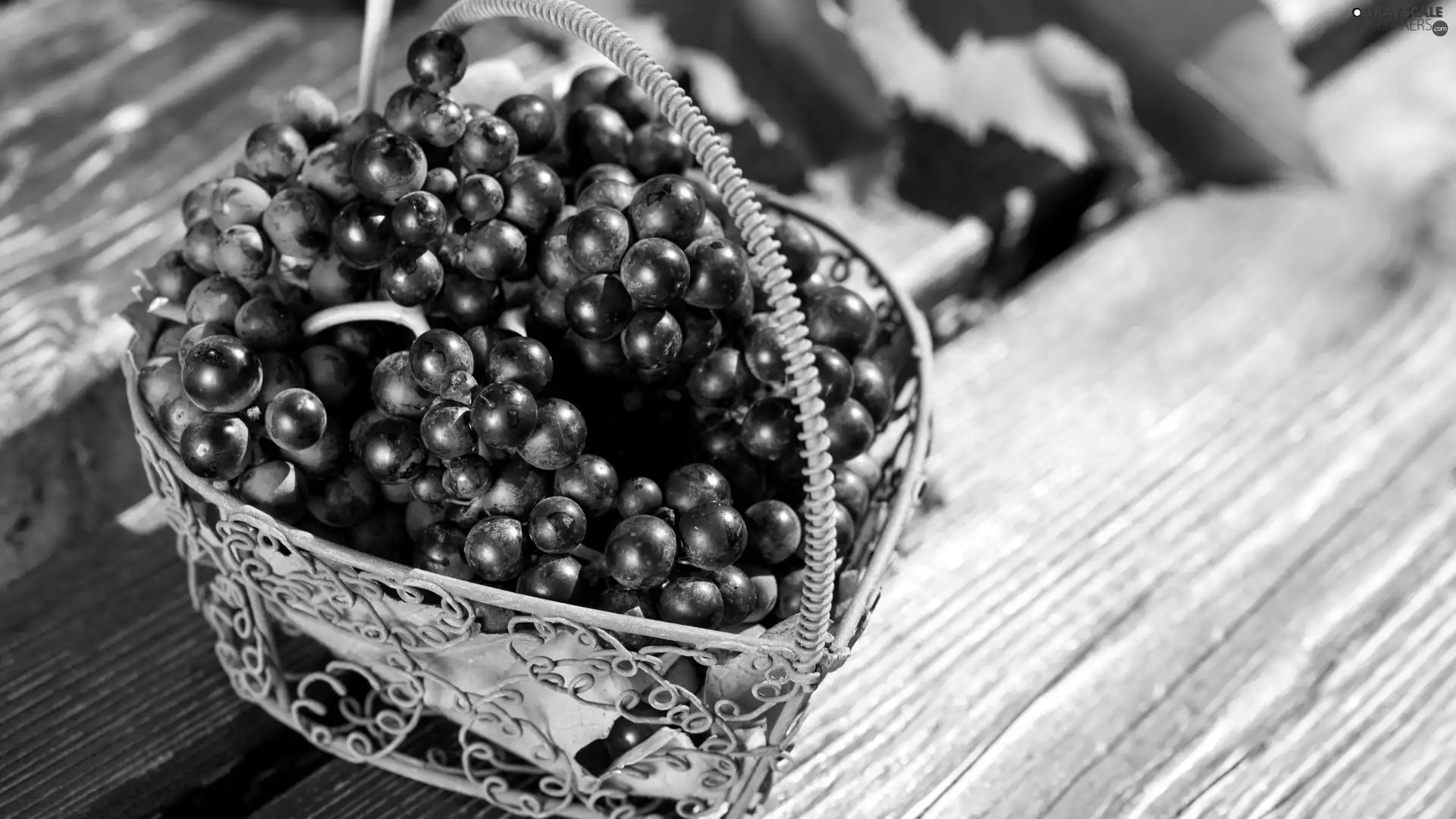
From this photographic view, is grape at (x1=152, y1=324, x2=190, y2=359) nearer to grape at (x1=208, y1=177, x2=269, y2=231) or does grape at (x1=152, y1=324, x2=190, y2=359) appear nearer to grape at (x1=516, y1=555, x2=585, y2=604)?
grape at (x1=208, y1=177, x2=269, y2=231)

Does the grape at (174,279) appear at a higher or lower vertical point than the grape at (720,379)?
lower

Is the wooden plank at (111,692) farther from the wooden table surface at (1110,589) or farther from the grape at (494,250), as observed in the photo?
the grape at (494,250)

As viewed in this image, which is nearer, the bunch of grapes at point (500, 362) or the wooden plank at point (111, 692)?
the bunch of grapes at point (500, 362)

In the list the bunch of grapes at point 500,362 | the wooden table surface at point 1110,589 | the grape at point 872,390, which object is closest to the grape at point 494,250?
the bunch of grapes at point 500,362

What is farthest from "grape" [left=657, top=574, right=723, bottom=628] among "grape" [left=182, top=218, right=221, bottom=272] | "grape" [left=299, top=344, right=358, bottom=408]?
"grape" [left=182, top=218, right=221, bottom=272]

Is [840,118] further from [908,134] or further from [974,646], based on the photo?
[974,646]

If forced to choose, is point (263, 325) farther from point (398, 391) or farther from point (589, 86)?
point (589, 86)

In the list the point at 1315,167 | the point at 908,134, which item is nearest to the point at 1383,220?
the point at 1315,167
